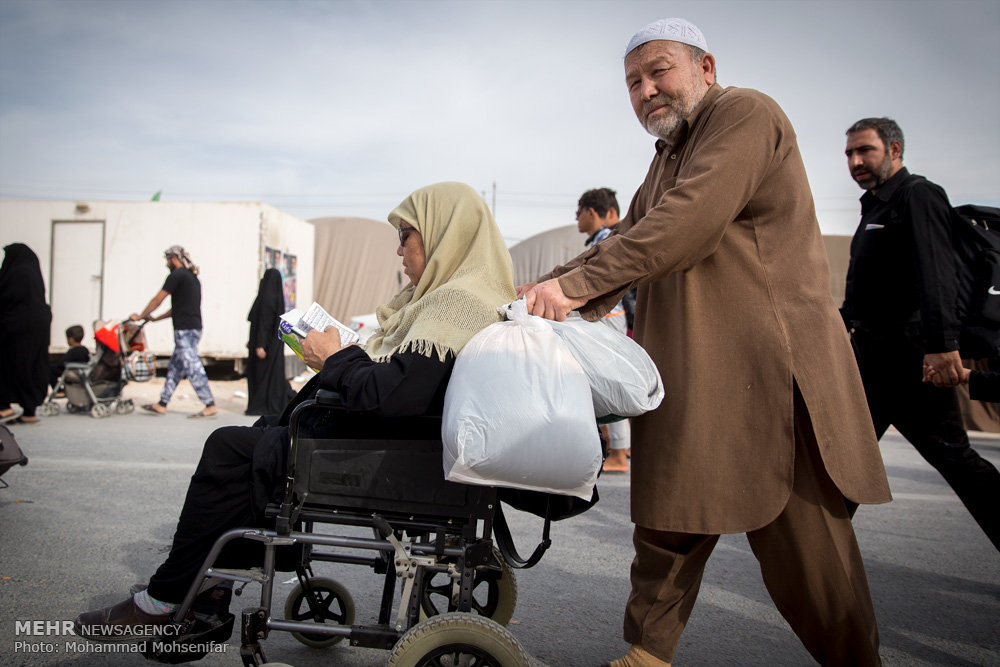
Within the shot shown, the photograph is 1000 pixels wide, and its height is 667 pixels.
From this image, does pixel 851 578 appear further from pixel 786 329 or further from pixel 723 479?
pixel 786 329

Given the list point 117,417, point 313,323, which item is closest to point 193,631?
point 313,323

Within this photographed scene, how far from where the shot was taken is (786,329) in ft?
6.27

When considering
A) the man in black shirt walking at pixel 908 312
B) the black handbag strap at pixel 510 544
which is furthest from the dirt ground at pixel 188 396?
the man in black shirt walking at pixel 908 312

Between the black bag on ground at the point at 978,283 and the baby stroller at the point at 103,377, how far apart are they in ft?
27.4

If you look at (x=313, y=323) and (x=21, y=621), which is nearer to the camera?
(x=313, y=323)

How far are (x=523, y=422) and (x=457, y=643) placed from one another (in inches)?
25.4

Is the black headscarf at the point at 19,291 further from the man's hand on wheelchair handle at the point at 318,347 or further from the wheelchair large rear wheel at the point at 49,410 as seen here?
the man's hand on wheelchair handle at the point at 318,347

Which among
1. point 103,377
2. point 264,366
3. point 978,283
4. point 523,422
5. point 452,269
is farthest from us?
point 264,366

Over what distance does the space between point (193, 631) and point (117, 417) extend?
7.10 meters

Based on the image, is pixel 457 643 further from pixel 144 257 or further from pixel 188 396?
pixel 144 257

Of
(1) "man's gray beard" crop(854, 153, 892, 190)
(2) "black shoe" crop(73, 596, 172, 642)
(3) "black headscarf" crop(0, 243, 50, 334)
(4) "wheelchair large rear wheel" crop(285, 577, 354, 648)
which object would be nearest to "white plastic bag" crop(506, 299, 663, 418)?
(4) "wheelchair large rear wheel" crop(285, 577, 354, 648)

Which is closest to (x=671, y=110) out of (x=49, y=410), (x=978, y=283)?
(x=978, y=283)

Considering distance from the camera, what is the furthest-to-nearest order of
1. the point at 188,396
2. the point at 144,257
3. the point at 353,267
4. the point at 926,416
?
the point at 353,267 → the point at 144,257 → the point at 188,396 → the point at 926,416

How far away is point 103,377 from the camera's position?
824 centimetres
